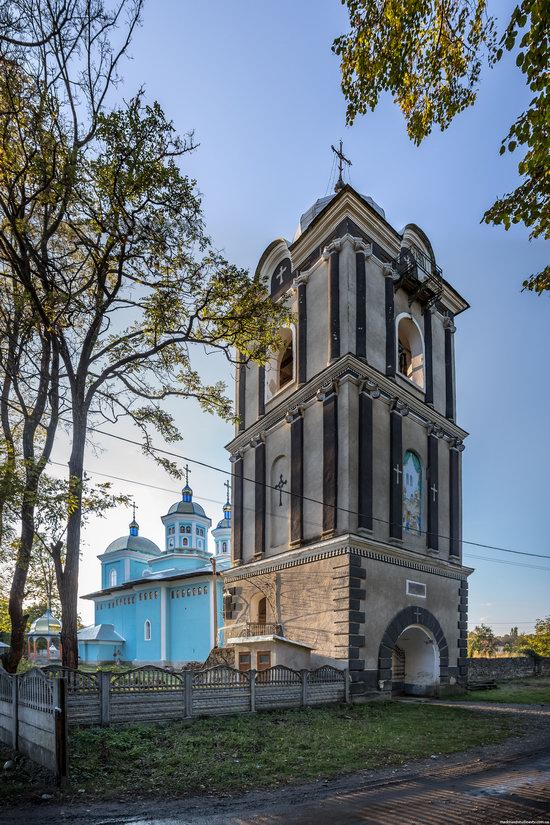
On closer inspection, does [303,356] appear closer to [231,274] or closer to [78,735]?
[231,274]

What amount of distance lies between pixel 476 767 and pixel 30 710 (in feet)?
22.5

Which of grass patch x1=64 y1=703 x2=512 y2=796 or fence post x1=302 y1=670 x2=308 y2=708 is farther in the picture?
fence post x1=302 y1=670 x2=308 y2=708

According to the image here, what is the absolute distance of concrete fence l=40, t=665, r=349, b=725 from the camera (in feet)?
35.2

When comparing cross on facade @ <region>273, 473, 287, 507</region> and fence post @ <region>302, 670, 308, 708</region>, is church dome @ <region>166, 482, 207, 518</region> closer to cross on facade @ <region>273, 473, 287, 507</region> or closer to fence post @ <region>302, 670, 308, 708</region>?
cross on facade @ <region>273, 473, 287, 507</region>

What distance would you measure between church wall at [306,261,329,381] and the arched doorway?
8827 mm

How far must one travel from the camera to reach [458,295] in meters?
25.4

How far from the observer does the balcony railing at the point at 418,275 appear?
22266mm

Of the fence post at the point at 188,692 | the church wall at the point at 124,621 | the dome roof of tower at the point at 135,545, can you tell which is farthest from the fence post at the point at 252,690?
the dome roof of tower at the point at 135,545

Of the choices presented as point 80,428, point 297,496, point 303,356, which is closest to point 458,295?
point 303,356

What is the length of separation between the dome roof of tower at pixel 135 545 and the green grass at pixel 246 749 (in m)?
47.3

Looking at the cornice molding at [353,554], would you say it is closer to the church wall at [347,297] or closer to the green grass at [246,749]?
the green grass at [246,749]

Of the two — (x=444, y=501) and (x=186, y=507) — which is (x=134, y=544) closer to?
(x=186, y=507)

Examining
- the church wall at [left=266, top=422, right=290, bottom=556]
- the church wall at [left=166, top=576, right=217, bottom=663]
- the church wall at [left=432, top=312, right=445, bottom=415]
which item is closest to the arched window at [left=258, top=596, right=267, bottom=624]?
the church wall at [left=266, top=422, right=290, bottom=556]

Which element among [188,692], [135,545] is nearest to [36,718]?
[188,692]
